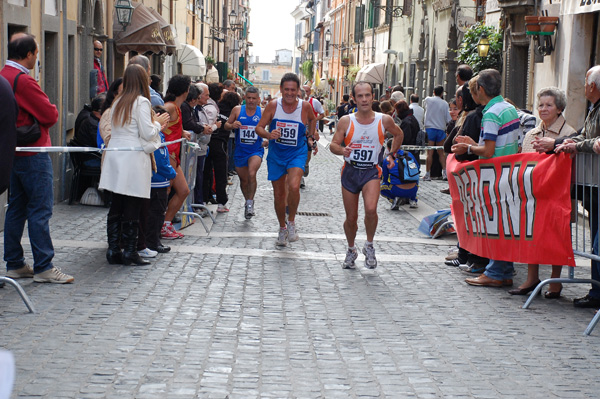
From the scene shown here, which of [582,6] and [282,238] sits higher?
[582,6]

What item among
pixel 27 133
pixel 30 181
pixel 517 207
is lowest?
pixel 517 207

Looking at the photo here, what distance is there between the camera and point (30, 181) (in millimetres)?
7324

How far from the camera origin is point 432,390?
16.1ft

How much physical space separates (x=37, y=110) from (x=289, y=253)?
339cm

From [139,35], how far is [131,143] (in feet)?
40.7

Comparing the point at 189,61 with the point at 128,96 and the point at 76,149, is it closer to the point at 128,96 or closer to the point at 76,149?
the point at 128,96

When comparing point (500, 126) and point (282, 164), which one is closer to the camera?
point (500, 126)

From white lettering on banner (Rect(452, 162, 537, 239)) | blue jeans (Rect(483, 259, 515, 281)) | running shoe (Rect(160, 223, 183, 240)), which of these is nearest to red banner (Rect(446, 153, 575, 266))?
white lettering on banner (Rect(452, 162, 537, 239))

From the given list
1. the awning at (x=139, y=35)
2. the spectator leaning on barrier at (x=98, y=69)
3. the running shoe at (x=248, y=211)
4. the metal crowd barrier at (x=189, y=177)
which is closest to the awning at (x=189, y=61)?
the awning at (x=139, y=35)

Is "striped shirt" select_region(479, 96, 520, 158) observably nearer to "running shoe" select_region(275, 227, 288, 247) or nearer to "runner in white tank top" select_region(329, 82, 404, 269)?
"runner in white tank top" select_region(329, 82, 404, 269)

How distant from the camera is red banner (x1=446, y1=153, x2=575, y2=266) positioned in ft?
23.9

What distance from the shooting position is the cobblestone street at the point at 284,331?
495 cm

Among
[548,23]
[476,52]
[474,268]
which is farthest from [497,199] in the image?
[476,52]

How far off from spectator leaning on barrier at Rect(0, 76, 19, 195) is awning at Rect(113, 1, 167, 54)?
46.2ft
